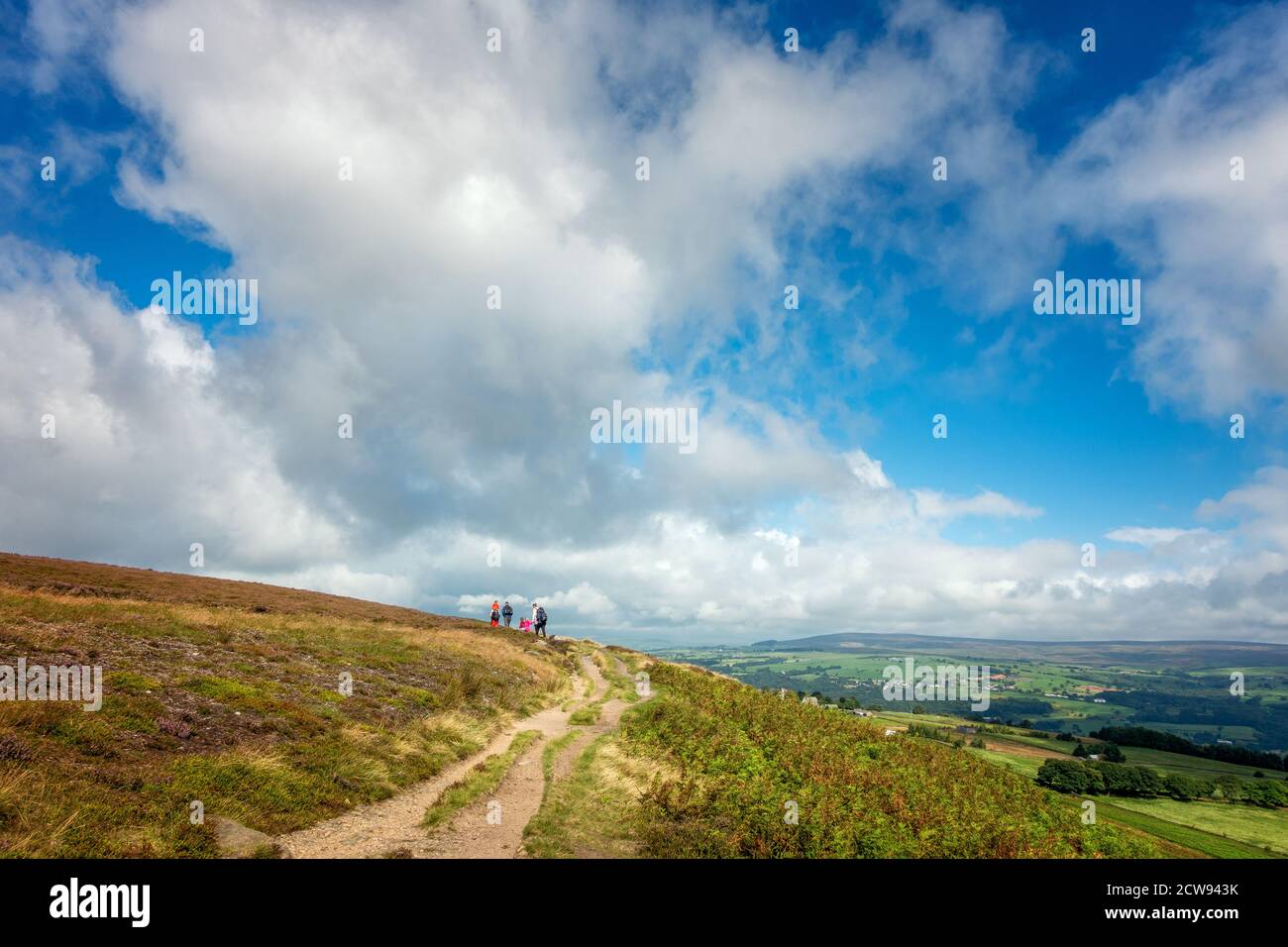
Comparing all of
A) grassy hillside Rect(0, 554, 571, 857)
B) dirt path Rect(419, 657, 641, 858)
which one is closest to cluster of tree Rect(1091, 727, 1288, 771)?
grassy hillside Rect(0, 554, 571, 857)

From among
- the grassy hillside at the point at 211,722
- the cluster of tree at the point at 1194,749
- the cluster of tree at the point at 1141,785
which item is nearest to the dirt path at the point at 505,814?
the grassy hillside at the point at 211,722

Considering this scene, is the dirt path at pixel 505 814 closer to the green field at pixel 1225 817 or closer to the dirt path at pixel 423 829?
the dirt path at pixel 423 829

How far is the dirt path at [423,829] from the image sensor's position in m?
11.1

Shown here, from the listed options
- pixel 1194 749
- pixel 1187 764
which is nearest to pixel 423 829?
pixel 1187 764

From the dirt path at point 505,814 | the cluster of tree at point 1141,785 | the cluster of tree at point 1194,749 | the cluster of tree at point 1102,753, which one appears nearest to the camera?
the dirt path at point 505,814

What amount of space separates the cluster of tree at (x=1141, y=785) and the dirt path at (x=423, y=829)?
28491 mm

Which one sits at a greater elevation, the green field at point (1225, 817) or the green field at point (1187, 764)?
the green field at point (1225, 817)

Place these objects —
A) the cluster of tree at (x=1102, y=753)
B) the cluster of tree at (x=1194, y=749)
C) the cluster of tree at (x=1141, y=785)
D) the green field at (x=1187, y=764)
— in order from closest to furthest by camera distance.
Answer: the cluster of tree at (x=1141, y=785) → the green field at (x=1187, y=764) → the cluster of tree at (x=1102, y=753) → the cluster of tree at (x=1194, y=749)

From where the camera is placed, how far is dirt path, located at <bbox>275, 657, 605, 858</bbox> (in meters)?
11.1

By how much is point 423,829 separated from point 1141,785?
37.0 meters

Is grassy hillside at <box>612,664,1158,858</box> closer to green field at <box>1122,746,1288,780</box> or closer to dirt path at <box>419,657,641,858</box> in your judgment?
dirt path at <box>419,657,641,858</box>

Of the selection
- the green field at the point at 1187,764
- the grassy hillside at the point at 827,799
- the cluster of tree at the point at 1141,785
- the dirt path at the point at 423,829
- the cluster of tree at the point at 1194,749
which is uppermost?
the dirt path at the point at 423,829

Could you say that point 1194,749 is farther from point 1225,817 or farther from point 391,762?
point 391,762
